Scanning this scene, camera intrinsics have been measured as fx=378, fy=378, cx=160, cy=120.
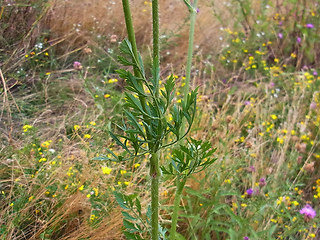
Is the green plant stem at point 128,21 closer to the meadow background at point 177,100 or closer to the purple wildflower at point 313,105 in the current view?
the meadow background at point 177,100

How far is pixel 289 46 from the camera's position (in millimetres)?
3688

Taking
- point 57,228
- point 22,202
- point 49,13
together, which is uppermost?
point 49,13

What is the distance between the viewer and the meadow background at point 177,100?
5.00 feet

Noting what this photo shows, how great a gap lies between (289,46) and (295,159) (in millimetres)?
2016

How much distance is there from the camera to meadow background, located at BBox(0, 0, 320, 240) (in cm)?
152

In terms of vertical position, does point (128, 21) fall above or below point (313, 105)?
above

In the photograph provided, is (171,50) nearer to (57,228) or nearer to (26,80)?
(26,80)

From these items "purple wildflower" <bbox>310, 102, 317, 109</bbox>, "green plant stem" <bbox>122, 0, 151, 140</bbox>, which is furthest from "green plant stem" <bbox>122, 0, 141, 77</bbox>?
"purple wildflower" <bbox>310, 102, 317, 109</bbox>

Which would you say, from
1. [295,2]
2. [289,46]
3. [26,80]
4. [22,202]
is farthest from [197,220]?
[295,2]

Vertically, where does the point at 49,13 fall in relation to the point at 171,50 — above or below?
above

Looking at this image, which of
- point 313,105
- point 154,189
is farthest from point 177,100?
point 154,189

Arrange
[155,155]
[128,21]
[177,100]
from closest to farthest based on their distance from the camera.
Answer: [128,21]
[155,155]
[177,100]

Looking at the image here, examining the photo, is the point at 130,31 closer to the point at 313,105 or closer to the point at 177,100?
the point at 177,100

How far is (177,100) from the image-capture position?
99.1 inches
